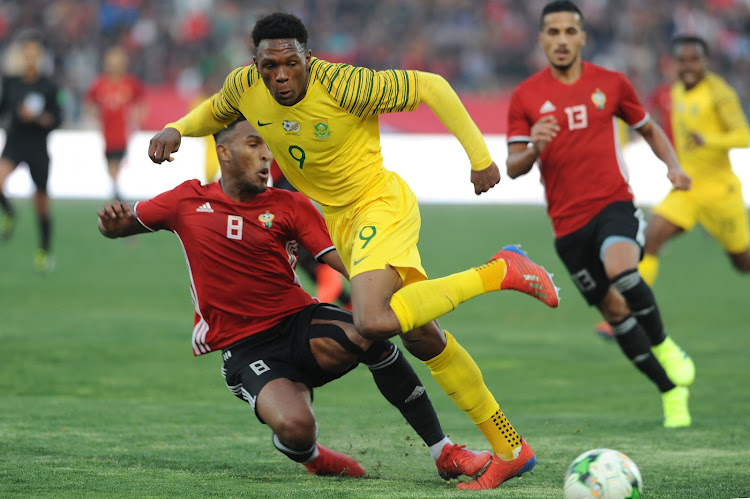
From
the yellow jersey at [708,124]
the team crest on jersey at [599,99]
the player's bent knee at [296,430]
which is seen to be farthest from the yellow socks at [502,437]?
the yellow jersey at [708,124]

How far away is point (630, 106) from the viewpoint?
7406 mm

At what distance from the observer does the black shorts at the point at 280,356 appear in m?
→ 5.43

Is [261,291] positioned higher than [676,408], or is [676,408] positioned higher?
[261,291]

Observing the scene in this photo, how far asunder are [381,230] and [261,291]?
0.72 m

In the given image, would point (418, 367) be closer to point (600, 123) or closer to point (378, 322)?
point (600, 123)

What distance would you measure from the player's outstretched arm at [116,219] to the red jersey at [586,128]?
9.46 feet

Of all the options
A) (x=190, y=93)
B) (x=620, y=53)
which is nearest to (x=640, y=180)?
(x=620, y=53)

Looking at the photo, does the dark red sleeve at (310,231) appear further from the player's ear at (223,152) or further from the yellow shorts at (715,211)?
the yellow shorts at (715,211)

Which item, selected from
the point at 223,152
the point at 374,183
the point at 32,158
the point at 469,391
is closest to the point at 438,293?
the point at 469,391

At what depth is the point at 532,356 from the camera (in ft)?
31.1

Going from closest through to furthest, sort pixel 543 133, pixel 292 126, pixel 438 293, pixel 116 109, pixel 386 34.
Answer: pixel 438 293
pixel 292 126
pixel 543 133
pixel 116 109
pixel 386 34

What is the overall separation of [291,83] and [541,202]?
55.5 feet

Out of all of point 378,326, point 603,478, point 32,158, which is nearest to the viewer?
point 603,478

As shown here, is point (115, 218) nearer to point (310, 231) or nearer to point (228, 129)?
point (228, 129)
